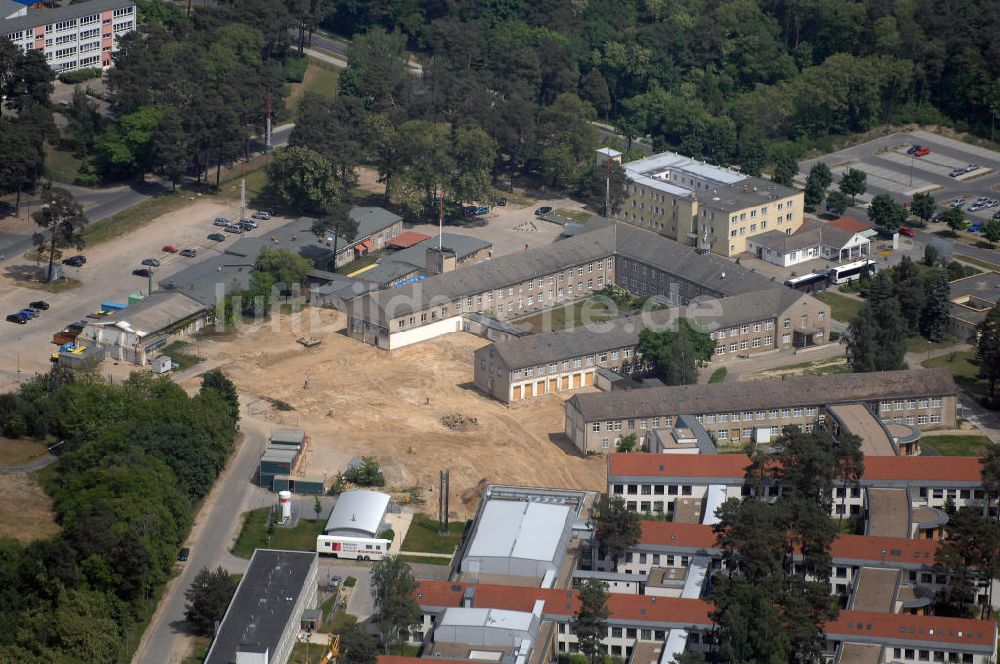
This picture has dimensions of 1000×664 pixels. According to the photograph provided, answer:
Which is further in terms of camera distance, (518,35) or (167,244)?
(518,35)

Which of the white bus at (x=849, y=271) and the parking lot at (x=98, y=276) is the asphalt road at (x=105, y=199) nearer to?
the parking lot at (x=98, y=276)

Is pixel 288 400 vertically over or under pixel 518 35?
under

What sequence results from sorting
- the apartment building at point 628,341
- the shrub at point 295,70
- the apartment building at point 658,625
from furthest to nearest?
the shrub at point 295,70 → the apartment building at point 628,341 → the apartment building at point 658,625

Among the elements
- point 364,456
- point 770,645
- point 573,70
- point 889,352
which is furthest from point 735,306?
point 573,70

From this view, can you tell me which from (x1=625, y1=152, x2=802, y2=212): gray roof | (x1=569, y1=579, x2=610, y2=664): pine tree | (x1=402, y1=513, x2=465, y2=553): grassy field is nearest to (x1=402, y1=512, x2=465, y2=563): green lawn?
(x1=402, y1=513, x2=465, y2=553): grassy field

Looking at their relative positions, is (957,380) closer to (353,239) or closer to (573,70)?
(353,239)

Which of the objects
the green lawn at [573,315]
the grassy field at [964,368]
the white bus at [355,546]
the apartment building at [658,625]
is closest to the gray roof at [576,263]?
the green lawn at [573,315]

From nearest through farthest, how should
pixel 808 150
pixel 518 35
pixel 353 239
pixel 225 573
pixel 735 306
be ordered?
pixel 225 573 < pixel 735 306 < pixel 353 239 < pixel 808 150 < pixel 518 35
